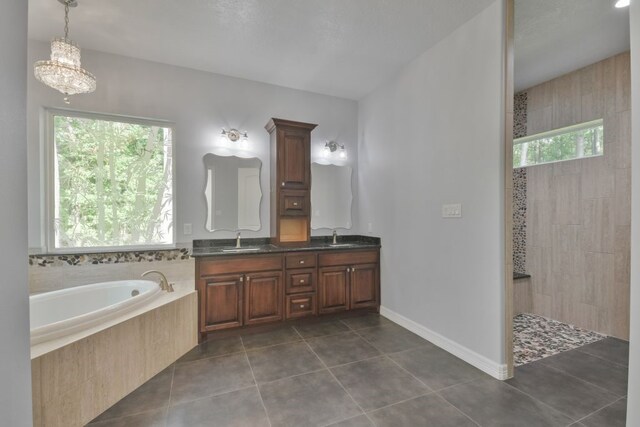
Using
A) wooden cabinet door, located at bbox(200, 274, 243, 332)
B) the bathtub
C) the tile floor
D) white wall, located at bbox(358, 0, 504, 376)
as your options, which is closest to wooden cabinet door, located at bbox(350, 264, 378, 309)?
white wall, located at bbox(358, 0, 504, 376)

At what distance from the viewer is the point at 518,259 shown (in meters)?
3.67

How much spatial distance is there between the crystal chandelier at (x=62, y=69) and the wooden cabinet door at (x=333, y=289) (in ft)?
8.99

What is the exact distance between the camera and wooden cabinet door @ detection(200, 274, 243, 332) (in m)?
2.74

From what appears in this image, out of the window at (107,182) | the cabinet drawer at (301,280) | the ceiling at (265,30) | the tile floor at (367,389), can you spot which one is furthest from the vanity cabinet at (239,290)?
the ceiling at (265,30)

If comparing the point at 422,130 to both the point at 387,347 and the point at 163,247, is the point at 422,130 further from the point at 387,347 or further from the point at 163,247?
the point at 163,247

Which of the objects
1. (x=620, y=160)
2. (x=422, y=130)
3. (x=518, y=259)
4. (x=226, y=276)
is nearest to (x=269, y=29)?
(x=422, y=130)

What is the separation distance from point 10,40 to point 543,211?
4463 mm

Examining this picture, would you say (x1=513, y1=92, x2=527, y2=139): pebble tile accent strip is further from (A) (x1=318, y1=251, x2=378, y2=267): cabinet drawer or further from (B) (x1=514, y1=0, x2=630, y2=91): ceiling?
(A) (x1=318, y1=251, x2=378, y2=267): cabinet drawer

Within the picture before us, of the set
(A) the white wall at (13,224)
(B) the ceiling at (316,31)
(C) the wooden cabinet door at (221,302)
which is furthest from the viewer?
(C) the wooden cabinet door at (221,302)

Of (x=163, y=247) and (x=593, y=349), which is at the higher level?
(x=163, y=247)

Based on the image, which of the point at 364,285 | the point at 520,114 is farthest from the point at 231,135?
the point at 520,114

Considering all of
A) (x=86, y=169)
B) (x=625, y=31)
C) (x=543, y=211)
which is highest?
(x=625, y=31)

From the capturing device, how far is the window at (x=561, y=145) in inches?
117

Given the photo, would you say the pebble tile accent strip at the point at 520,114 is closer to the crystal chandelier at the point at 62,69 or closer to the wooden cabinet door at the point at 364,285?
the wooden cabinet door at the point at 364,285
